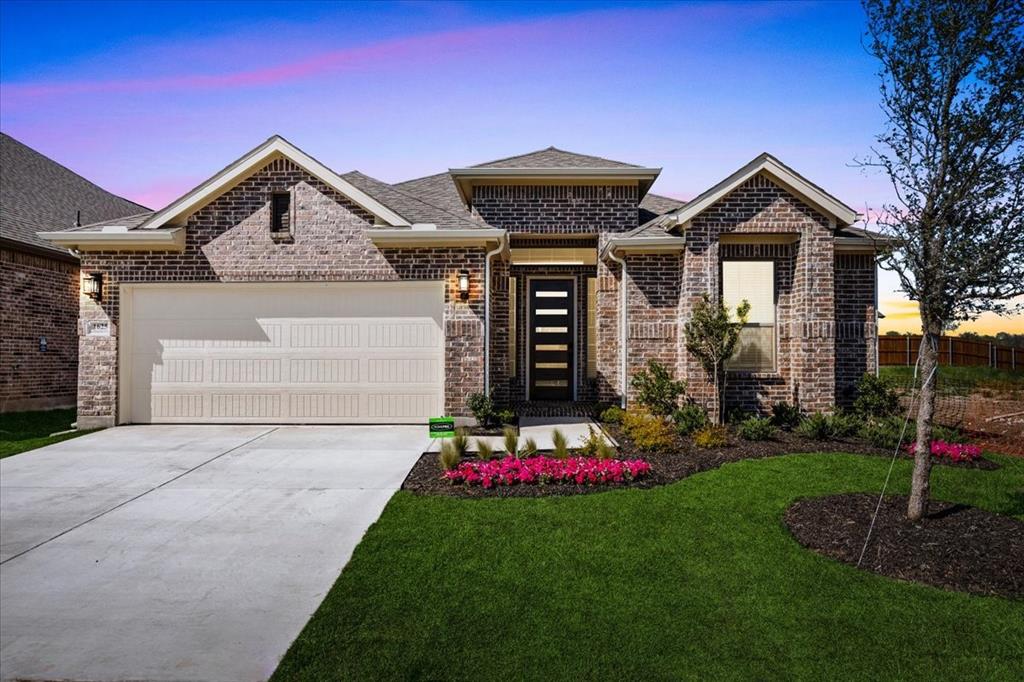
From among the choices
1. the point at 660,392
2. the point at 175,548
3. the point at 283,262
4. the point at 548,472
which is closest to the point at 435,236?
the point at 283,262

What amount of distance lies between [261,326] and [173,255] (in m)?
2.01

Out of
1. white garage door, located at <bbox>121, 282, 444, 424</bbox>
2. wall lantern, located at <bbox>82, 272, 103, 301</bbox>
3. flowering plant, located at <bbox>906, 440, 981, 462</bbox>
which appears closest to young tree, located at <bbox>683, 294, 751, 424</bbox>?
flowering plant, located at <bbox>906, 440, 981, 462</bbox>

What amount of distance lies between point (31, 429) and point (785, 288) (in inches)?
556

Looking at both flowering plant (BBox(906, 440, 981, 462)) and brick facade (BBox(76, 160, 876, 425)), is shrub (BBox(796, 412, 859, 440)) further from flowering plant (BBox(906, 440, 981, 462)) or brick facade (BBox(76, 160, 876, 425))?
flowering plant (BBox(906, 440, 981, 462))

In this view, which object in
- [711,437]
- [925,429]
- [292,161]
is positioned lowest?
[711,437]

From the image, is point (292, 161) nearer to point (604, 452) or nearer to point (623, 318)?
point (623, 318)

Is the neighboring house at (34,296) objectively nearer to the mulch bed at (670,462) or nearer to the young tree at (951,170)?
the mulch bed at (670,462)

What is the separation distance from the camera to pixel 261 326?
10820 millimetres

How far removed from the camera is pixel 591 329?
13172 mm

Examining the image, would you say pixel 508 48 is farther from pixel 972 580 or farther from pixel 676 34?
pixel 972 580

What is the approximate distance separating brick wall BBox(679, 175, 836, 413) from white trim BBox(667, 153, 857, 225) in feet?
0.47

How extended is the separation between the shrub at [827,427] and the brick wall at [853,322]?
5.41ft

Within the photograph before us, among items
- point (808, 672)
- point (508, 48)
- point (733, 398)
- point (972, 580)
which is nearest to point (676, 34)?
point (508, 48)

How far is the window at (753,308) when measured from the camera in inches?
427
